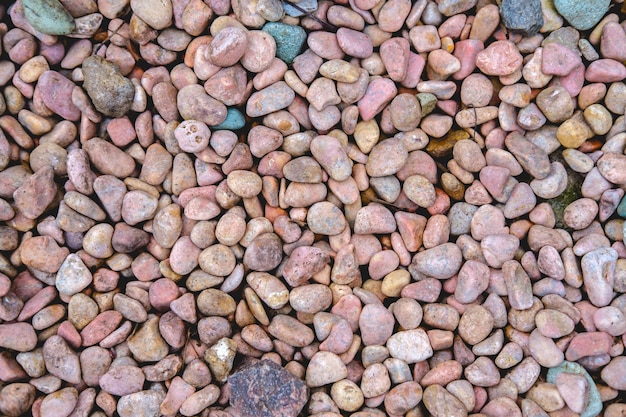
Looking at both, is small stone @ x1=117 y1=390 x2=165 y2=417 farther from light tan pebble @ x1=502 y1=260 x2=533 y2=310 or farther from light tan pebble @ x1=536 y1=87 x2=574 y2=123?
light tan pebble @ x1=536 y1=87 x2=574 y2=123

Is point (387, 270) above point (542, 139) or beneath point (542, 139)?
beneath

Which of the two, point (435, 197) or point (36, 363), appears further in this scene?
point (435, 197)

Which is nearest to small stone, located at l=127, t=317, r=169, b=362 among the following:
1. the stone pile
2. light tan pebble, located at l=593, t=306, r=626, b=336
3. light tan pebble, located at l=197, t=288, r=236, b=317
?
the stone pile

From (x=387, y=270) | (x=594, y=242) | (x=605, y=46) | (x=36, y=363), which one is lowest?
(x=36, y=363)

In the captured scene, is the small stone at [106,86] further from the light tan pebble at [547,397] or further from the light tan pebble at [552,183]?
the light tan pebble at [547,397]

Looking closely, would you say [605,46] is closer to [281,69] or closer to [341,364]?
[281,69]

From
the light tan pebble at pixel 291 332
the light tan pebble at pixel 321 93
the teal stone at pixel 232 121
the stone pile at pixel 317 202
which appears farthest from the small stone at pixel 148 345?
the light tan pebble at pixel 321 93

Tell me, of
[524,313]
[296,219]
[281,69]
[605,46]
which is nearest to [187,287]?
[296,219]
